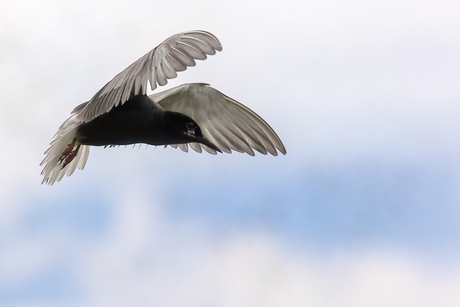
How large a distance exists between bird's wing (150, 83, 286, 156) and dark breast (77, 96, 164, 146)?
2.94 ft

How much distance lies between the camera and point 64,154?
8805 mm

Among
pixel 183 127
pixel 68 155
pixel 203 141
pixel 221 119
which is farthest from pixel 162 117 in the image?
pixel 68 155

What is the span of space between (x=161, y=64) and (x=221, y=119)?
7.28 ft

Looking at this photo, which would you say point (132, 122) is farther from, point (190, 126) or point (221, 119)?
point (221, 119)

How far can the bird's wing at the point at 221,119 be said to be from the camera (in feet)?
28.9

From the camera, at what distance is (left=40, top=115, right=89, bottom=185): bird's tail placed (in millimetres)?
8508

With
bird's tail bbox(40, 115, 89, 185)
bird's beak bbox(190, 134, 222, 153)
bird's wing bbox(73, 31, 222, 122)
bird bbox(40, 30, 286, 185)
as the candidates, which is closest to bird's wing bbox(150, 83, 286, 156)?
bird bbox(40, 30, 286, 185)

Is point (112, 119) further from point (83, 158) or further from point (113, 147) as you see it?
point (83, 158)

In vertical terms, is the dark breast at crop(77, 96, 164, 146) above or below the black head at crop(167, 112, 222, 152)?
below

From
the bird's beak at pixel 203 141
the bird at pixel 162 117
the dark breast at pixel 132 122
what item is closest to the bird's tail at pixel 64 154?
the bird at pixel 162 117

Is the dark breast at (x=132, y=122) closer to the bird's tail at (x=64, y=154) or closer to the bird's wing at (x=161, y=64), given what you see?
the bird's tail at (x=64, y=154)

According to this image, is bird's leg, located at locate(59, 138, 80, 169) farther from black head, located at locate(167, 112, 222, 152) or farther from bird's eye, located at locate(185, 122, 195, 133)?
bird's eye, located at locate(185, 122, 195, 133)

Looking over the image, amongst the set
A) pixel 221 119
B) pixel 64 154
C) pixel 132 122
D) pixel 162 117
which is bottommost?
pixel 64 154

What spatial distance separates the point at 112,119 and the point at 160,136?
517mm
